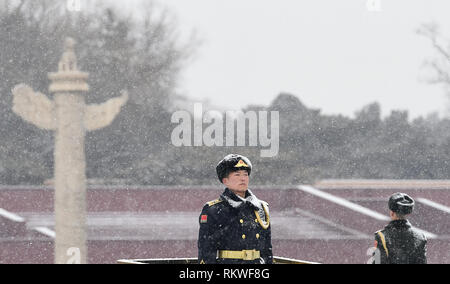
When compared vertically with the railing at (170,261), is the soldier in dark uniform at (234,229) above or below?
above

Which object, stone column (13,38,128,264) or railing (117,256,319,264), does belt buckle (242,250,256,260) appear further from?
stone column (13,38,128,264)

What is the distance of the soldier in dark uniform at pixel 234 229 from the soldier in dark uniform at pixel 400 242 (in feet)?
2.55

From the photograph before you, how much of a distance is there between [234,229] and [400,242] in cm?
105

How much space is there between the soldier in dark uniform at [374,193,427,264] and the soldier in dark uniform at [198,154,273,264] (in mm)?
778

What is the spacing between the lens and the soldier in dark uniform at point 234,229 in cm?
469

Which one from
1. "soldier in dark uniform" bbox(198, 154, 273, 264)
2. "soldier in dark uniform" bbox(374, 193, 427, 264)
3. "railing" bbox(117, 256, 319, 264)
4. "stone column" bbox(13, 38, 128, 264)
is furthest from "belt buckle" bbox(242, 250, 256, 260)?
"stone column" bbox(13, 38, 128, 264)

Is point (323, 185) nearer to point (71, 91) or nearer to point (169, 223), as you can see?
point (169, 223)

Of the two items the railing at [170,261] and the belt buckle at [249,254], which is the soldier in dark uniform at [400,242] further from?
the belt buckle at [249,254]

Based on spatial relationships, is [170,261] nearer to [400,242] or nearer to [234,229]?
[234,229]

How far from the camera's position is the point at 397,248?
5.18 meters

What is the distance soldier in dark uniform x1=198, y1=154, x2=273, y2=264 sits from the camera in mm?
4691

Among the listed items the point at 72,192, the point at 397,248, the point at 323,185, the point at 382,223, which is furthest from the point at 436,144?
the point at 397,248

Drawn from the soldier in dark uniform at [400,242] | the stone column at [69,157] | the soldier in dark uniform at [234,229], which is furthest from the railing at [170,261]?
the stone column at [69,157]

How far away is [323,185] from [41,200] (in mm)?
6876
